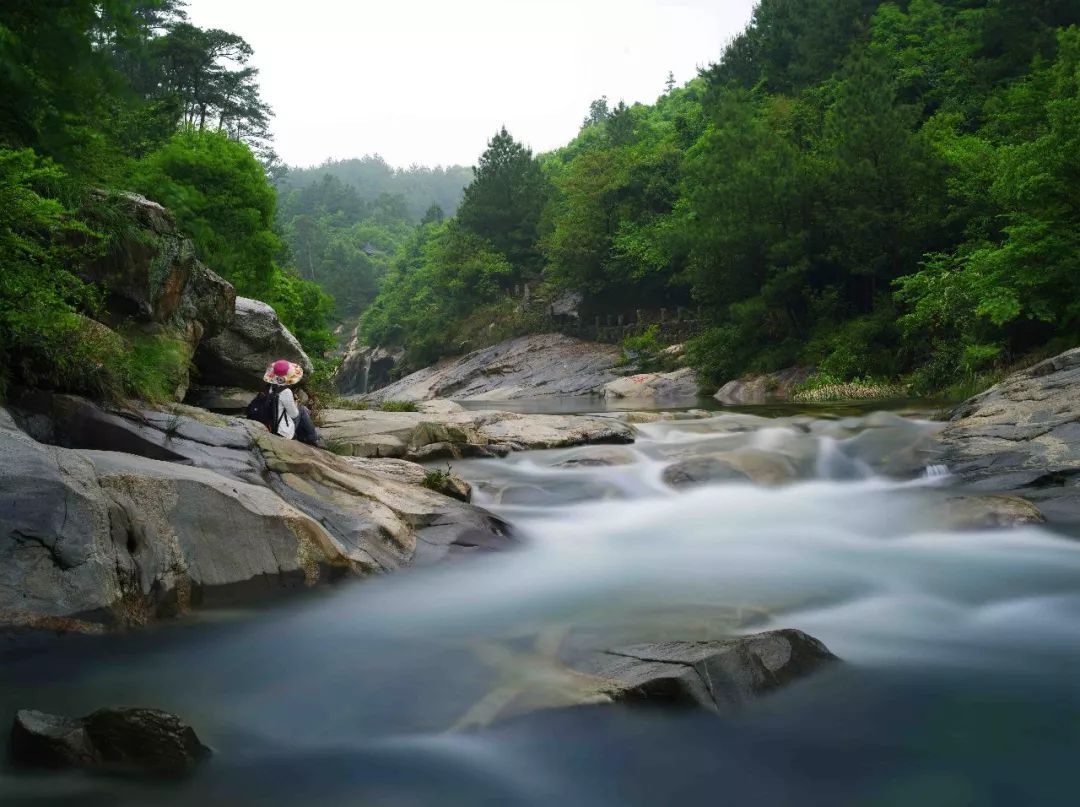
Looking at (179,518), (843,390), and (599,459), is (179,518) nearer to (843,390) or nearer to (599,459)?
(599,459)

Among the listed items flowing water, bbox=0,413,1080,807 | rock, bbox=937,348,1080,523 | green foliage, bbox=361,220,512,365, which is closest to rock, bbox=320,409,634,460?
flowing water, bbox=0,413,1080,807

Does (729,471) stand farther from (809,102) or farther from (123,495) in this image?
(809,102)

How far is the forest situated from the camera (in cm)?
827

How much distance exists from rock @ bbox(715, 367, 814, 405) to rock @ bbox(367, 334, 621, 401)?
37.1 ft

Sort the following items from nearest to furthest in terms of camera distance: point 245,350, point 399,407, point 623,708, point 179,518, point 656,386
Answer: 1. point 623,708
2. point 179,518
3. point 245,350
4. point 399,407
5. point 656,386

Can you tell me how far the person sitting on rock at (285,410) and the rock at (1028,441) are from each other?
894 cm

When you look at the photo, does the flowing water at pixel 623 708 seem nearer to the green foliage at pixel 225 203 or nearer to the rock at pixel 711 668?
the rock at pixel 711 668

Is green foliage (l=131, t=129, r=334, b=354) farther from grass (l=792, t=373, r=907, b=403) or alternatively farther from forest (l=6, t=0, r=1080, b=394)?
grass (l=792, t=373, r=907, b=403)

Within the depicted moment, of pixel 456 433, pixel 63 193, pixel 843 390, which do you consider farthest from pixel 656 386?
pixel 63 193

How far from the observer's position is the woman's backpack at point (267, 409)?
36.4 feet

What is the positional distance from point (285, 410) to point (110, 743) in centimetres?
707

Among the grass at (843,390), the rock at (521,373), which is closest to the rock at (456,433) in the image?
the grass at (843,390)

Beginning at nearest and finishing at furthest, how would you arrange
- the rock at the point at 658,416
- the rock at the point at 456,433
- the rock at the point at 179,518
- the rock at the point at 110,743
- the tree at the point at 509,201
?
1. the rock at the point at 110,743
2. the rock at the point at 179,518
3. the rock at the point at 456,433
4. the rock at the point at 658,416
5. the tree at the point at 509,201

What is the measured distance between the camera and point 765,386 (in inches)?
1330
